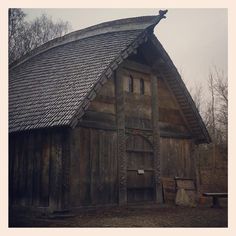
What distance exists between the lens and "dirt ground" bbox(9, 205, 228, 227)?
34.4 feet

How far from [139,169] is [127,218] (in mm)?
3086

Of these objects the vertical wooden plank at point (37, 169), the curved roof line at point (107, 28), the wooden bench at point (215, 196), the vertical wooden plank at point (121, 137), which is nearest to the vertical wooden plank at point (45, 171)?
the vertical wooden plank at point (37, 169)

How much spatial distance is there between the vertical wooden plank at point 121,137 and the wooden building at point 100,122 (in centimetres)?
3

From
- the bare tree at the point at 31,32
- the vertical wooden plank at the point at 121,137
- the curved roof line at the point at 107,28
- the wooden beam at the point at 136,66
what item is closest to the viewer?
the vertical wooden plank at the point at 121,137

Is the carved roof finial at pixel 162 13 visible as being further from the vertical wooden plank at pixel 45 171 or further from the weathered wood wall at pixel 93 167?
the vertical wooden plank at pixel 45 171

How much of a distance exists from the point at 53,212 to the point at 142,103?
17.6 ft

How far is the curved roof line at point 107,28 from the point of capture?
13.6m

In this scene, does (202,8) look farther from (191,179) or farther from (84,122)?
(191,179)

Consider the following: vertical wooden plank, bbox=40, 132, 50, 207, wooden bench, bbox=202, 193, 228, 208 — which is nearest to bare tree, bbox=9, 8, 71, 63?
vertical wooden plank, bbox=40, 132, 50, 207

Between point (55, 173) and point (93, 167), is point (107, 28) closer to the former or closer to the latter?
point (93, 167)

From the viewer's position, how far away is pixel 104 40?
14.7 metres

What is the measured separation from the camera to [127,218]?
11.4 metres

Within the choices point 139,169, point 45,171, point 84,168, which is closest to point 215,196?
point 139,169
